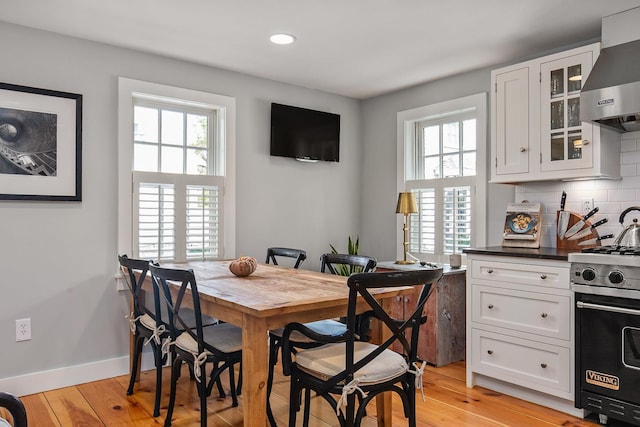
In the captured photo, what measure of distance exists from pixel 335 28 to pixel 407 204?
1.62 m

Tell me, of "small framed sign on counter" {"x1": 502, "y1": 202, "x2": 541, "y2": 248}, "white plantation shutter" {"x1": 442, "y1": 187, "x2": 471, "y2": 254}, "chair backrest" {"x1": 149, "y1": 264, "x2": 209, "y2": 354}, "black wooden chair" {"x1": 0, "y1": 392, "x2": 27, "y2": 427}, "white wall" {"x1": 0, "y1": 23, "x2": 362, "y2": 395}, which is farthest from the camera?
"white plantation shutter" {"x1": 442, "y1": 187, "x2": 471, "y2": 254}

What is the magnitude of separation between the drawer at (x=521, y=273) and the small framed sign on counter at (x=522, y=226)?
442 mm

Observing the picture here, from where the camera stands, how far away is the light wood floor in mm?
2613

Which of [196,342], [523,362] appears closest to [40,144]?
[196,342]

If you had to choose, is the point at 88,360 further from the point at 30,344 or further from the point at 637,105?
the point at 637,105

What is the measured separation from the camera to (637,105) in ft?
8.24

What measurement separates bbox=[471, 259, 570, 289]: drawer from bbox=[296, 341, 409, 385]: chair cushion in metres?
1.18

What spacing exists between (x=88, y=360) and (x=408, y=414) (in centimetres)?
237

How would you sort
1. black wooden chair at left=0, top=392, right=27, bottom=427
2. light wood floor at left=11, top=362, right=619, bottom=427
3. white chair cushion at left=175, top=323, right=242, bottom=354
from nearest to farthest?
black wooden chair at left=0, top=392, right=27, bottom=427
white chair cushion at left=175, top=323, right=242, bottom=354
light wood floor at left=11, top=362, right=619, bottom=427

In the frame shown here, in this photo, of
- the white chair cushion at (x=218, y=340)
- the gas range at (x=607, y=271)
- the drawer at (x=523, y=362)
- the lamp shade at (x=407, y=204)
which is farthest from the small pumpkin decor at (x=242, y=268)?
the gas range at (x=607, y=271)

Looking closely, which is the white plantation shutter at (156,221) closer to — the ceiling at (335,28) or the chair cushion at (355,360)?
the ceiling at (335,28)

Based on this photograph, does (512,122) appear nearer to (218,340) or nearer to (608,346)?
(608,346)

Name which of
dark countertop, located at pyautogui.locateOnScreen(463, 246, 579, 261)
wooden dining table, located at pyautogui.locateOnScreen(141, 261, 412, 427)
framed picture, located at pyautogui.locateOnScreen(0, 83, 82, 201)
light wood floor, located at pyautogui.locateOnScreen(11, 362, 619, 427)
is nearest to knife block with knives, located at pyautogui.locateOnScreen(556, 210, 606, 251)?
dark countertop, located at pyautogui.locateOnScreen(463, 246, 579, 261)

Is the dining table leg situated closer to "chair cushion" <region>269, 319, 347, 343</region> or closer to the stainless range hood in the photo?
"chair cushion" <region>269, 319, 347, 343</region>
